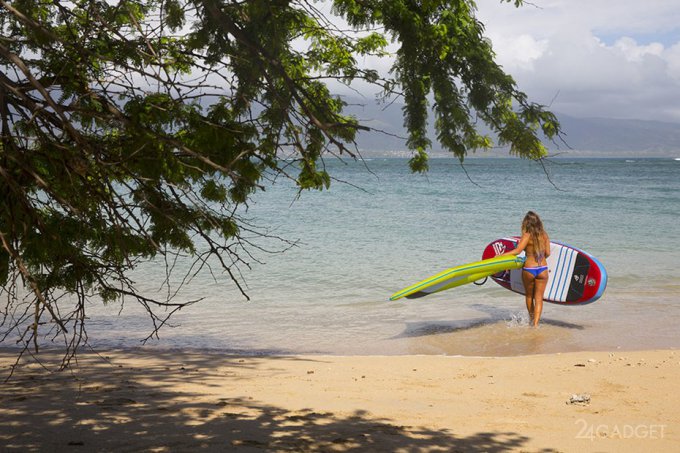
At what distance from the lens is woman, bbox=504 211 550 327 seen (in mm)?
8750

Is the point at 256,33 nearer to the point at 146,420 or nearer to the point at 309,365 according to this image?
the point at 146,420

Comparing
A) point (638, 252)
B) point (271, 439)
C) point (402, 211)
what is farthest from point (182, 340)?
point (402, 211)

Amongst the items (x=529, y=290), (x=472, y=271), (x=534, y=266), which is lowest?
(x=529, y=290)

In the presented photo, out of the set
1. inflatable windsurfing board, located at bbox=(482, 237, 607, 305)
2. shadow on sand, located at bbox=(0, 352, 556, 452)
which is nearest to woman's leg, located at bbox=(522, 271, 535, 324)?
inflatable windsurfing board, located at bbox=(482, 237, 607, 305)

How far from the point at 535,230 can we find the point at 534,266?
1.54 feet

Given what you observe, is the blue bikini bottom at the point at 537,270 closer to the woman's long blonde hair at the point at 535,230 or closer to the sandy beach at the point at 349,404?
the woman's long blonde hair at the point at 535,230

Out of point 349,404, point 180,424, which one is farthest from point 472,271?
point 180,424

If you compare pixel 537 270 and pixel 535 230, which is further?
pixel 537 270

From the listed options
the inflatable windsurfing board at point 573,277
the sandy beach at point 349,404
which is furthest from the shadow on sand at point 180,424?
the inflatable windsurfing board at point 573,277

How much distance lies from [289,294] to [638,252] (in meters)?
7.79

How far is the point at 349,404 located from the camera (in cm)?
539

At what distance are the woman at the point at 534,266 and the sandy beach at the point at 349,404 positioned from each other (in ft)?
5.28

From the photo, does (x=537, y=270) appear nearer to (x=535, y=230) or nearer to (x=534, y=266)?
(x=534, y=266)

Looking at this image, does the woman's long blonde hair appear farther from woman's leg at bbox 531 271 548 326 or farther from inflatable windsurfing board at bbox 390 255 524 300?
inflatable windsurfing board at bbox 390 255 524 300
